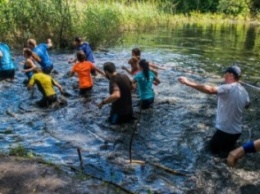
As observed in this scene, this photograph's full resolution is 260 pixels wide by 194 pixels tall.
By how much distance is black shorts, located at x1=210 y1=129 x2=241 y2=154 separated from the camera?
703 cm

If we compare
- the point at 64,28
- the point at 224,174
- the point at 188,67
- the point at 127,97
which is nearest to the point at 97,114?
the point at 127,97

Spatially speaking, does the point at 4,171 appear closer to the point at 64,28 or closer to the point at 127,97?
the point at 127,97

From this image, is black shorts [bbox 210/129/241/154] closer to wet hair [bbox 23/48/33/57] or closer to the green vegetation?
wet hair [bbox 23/48/33/57]

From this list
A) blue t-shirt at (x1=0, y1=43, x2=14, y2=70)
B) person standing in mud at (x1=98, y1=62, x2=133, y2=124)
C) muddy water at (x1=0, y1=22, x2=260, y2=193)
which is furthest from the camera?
blue t-shirt at (x1=0, y1=43, x2=14, y2=70)

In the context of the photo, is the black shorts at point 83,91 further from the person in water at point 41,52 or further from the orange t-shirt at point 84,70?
the person in water at point 41,52

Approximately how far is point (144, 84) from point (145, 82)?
0.24ft

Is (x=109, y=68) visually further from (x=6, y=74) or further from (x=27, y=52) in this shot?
(x=6, y=74)

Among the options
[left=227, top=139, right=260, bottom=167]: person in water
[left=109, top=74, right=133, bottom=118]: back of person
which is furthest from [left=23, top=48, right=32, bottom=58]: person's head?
[left=227, top=139, right=260, bottom=167]: person in water

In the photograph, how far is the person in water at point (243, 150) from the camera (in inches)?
240

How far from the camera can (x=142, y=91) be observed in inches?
377

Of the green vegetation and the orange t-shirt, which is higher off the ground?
the green vegetation

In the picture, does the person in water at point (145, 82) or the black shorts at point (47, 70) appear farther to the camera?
the black shorts at point (47, 70)

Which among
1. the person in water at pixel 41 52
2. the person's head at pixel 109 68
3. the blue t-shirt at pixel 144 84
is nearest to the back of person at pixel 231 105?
the person's head at pixel 109 68

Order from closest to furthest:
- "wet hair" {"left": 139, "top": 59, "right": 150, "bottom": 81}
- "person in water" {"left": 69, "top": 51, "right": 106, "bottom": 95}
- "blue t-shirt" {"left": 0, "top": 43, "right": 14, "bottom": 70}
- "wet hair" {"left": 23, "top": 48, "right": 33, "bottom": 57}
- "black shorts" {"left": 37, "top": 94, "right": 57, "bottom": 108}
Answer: "wet hair" {"left": 139, "top": 59, "right": 150, "bottom": 81}
"black shorts" {"left": 37, "top": 94, "right": 57, "bottom": 108}
"person in water" {"left": 69, "top": 51, "right": 106, "bottom": 95}
"wet hair" {"left": 23, "top": 48, "right": 33, "bottom": 57}
"blue t-shirt" {"left": 0, "top": 43, "right": 14, "bottom": 70}
